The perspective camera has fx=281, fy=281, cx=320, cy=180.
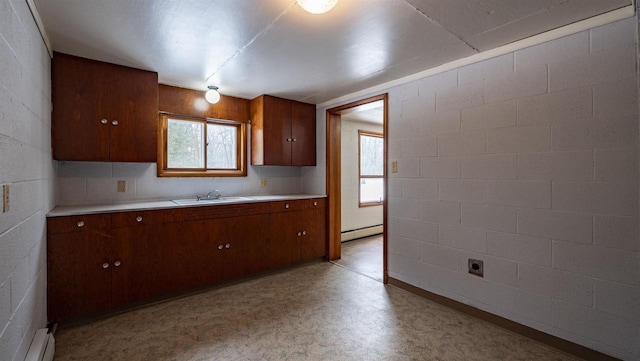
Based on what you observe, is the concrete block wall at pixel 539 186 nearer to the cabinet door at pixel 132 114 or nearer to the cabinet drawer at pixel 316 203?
the cabinet drawer at pixel 316 203

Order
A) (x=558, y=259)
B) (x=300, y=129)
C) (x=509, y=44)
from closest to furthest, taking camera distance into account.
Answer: (x=558, y=259)
(x=509, y=44)
(x=300, y=129)

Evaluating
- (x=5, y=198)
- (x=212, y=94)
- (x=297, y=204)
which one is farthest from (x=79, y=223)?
(x=297, y=204)

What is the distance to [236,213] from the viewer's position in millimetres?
3035

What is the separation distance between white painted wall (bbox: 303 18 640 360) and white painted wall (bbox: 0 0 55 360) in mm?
2772

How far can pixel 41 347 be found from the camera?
1643mm

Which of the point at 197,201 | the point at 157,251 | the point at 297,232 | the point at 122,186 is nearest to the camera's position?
the point at 157,251

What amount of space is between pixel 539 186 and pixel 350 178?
3.09 m

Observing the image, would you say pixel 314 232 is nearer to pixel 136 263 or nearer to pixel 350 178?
pixel 350 178

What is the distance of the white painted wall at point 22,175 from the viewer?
1.23 metres

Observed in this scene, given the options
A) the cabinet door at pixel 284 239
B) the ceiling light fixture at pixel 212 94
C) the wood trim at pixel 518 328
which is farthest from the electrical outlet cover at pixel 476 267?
the ceiling light fixture at pixel 212 94

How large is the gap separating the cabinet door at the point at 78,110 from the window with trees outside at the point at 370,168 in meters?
3.67

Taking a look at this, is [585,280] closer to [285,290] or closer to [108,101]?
[285,290]

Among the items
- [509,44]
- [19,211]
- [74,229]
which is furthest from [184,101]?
[509,44]

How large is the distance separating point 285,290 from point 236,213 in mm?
958
